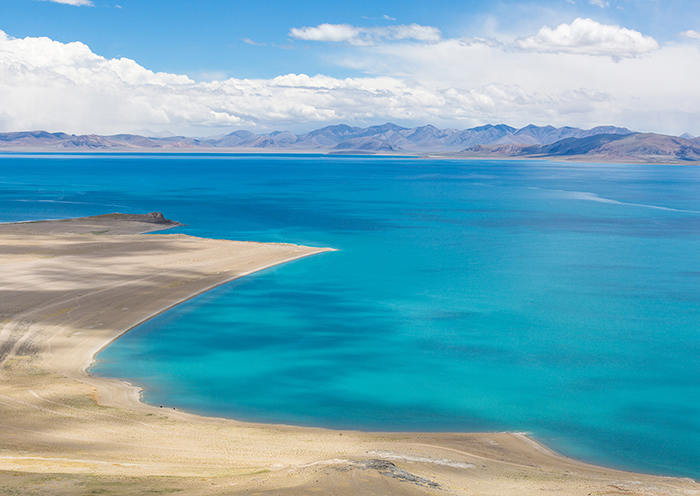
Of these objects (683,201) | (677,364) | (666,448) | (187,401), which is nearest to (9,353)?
(187,401)

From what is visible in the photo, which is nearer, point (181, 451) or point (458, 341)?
point (181, 451)

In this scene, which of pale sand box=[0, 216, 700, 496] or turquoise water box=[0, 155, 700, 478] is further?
turquoise water box=[0, 155, 700, 478]

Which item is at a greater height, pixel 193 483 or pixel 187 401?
pixel 193 483

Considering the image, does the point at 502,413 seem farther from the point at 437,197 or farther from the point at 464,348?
the point at 437,197

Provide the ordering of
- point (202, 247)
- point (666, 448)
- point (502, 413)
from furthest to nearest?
1. point (202, 247)
2. point (502, 413)
3. point (666, 448)

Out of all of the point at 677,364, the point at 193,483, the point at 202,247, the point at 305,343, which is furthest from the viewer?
the point at 202,247

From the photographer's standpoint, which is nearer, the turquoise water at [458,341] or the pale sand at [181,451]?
the pale sand at [181,451]

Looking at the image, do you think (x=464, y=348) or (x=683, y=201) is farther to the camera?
(x=683, y=201)

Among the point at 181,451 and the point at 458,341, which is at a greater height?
the point at 181,451
